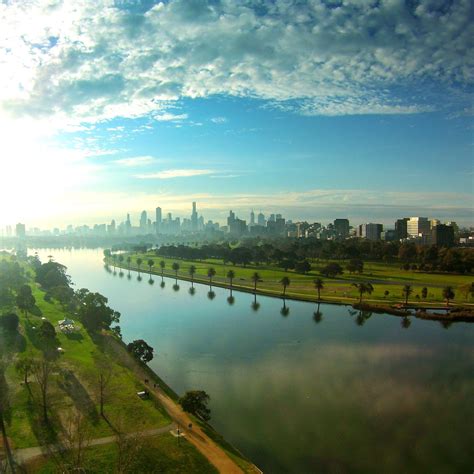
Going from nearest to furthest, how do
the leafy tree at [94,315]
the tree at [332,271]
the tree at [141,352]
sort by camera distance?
1. the tree at [141,352]
2. the leafy tree at [94,315]
3. the tree at [332,271]

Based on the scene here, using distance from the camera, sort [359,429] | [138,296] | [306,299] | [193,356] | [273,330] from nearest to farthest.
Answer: [359,429] → [193,356] → [273,330] → [306,299] → [138,296]

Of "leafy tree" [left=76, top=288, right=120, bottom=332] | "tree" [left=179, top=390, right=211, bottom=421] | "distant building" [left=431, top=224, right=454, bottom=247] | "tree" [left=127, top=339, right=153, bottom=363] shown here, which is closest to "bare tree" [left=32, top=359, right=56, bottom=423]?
"tree" [left=179, top=390, right=211, bottom=421]

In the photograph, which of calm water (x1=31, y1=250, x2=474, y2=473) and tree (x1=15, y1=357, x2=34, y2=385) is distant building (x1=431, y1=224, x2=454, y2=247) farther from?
tree (x1=15, y1=357, x2=34, y2=385)

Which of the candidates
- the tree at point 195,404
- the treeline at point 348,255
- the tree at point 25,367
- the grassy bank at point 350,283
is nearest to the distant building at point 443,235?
the treeline at point 348,255

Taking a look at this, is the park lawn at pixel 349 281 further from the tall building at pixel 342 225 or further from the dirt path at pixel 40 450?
the tall building at pixel 342 225

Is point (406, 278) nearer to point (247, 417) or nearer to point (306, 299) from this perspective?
point (306, 299)

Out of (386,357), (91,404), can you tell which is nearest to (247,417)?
(91,404)
